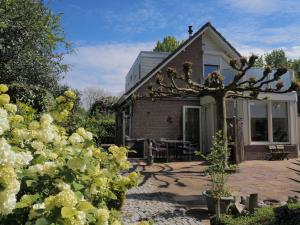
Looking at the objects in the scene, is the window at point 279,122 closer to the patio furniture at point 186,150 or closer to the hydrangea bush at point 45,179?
the patio furniture at point 186,150

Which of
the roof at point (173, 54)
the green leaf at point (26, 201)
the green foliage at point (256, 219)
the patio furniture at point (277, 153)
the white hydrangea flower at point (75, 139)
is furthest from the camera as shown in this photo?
the roof at point (173, 54)

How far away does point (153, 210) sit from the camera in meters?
7.09

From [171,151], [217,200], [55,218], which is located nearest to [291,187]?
[217,200]

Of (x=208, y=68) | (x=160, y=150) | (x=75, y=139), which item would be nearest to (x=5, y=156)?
(x=75, y=139)

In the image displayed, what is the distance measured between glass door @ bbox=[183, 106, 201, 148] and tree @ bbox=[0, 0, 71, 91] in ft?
26.9

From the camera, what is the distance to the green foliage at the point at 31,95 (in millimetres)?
9030

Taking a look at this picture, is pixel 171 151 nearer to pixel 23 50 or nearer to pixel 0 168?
pixel 23 50

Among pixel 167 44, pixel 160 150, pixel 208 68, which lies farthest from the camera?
pixel 167 44

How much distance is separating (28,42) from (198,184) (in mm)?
6478

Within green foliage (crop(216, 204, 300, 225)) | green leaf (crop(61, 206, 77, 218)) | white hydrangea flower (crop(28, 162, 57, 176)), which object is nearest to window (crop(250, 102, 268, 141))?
green foliage (crop(216, 204, 300, 225))

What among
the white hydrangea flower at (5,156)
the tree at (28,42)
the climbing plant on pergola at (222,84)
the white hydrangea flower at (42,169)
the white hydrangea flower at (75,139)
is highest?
the tree at (28,42)

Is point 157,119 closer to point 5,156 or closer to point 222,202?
point 222,202

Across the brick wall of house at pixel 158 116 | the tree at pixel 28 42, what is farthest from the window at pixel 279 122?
the tree at pixel 28 42

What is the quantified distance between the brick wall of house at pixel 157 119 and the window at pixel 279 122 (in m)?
4.72
